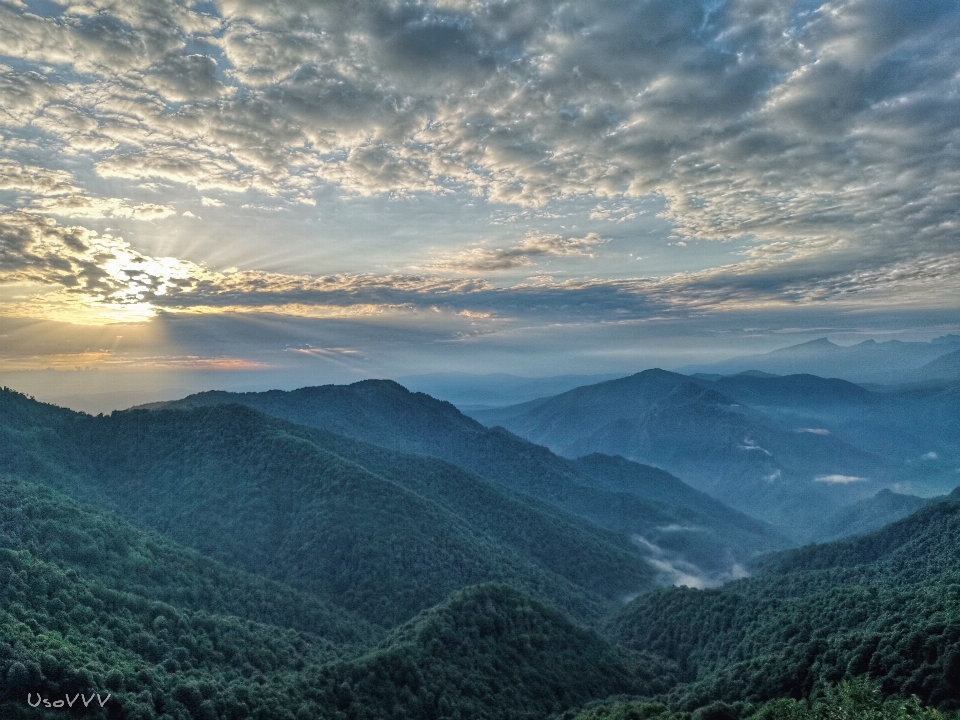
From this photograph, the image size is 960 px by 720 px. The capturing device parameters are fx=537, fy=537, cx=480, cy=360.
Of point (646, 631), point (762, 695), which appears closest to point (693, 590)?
point (646, 631)

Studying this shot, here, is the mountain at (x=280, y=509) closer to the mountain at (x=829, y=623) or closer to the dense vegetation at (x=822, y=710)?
the mountain at (x=829, y=623)

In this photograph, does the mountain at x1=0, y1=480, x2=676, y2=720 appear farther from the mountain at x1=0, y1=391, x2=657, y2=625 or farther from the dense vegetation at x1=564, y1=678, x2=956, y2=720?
the mountain at x1=0, y1=391, x2=657, y2=625
